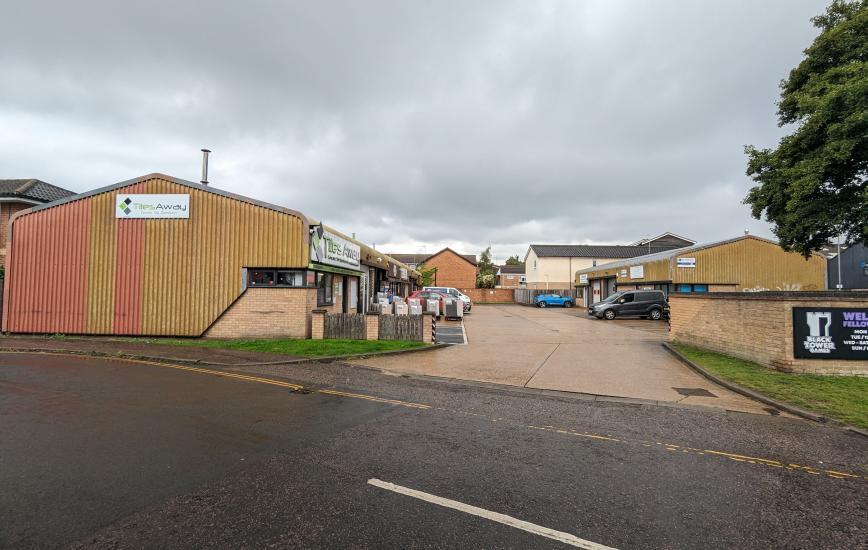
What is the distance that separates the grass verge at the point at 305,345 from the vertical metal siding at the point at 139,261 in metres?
1.12

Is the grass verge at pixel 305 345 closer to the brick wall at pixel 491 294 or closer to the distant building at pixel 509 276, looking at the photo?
the brick wall at pixel 491 294

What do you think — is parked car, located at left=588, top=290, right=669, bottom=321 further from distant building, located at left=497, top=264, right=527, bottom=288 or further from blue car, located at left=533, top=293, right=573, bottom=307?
distant building, located at left=497, top=264, right=527, bottom=288

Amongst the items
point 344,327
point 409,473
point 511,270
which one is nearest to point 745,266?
point 344,327

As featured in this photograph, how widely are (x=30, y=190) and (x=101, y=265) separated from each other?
1132 cm

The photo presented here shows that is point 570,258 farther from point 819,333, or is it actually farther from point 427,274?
point 819,333

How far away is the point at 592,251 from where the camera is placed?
60.0m

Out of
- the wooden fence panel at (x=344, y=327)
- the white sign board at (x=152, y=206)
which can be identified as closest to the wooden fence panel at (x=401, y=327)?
the wooden fence panel at (x=344, y=327)

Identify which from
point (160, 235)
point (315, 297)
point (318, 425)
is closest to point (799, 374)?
point (318, 425)

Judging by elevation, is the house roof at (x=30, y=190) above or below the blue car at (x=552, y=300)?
above

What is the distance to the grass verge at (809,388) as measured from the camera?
6695mm

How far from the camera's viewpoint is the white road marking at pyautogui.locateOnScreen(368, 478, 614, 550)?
9.98 feet

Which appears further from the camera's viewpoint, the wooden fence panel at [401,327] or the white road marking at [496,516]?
the wooden fence panel at [401,327]

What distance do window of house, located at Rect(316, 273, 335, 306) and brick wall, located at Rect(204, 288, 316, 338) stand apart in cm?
97

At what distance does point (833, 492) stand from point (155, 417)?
794 cm
